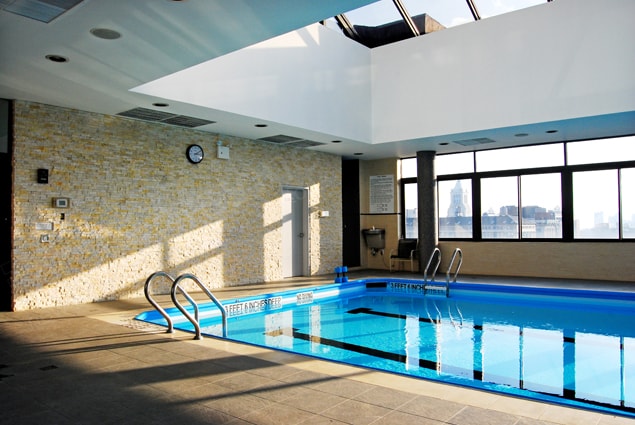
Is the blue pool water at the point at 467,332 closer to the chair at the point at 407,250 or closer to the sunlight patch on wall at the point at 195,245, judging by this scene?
the sunlight patch on wall at the point at 195,245

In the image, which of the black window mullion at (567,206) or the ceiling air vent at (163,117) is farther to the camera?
the black window mullion at (567,206)

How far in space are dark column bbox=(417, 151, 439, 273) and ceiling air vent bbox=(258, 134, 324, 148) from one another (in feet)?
8.14

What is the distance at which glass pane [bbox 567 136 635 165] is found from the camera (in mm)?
8938

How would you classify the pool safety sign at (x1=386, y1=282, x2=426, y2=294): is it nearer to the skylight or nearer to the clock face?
the clock face

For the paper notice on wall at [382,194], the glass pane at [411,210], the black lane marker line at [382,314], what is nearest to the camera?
the black lane marker line at [382,314]

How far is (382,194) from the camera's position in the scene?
11586 mm

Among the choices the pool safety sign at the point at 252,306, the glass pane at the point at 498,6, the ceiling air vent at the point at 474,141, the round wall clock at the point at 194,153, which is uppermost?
the glass pane at the point at 498,6

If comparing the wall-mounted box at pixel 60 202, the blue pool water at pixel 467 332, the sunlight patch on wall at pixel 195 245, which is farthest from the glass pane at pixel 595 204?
the wall-mounted box at pixel 60 202

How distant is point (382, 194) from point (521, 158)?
317 centimetres

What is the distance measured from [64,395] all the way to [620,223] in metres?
9.34

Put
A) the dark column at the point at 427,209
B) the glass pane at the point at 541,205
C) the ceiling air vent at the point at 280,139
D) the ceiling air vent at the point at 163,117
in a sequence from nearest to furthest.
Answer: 1. the ceiling air vent at the point at 163,117
2. the ceiling air vent at the point at 280,139
3. the glass pane at the point at 541,205
4. the dark column at the point at 427,209

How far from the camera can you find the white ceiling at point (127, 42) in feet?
12.4

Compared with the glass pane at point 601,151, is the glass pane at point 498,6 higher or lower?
higher

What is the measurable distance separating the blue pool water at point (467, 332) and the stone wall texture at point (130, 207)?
1386mm
